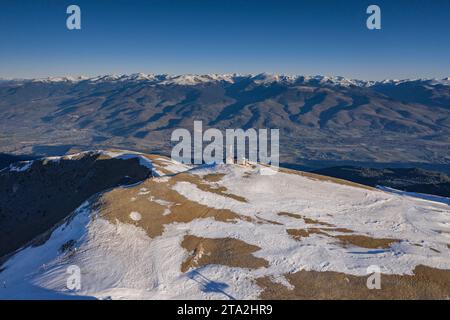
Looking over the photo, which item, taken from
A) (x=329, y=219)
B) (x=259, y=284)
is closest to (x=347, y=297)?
(x=259, y=284)

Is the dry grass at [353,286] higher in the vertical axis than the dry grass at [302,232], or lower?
lower

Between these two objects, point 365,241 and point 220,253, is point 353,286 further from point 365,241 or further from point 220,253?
point 220,253

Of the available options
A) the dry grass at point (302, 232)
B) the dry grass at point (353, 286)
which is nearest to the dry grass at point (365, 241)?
the dry grass at point (302, 232)

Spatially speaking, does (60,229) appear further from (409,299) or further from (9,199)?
(9,199)

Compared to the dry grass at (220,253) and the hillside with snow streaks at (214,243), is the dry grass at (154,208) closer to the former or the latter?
the hillside with snow streaks at (214,243)

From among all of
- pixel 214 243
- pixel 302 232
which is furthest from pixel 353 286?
pixel 214 243
